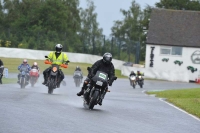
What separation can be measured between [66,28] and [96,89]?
77.0m

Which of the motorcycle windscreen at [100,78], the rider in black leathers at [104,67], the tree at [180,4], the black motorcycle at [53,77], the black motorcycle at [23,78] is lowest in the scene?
the black motorcycle at [23,78]

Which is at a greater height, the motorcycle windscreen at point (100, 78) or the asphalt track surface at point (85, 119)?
the motorcycle windscreen at point (100, 78)

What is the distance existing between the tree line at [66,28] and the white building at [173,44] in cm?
184

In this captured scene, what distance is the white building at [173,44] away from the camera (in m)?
71.2

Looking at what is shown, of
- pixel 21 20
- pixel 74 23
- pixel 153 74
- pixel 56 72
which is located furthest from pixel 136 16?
pixel 56 72

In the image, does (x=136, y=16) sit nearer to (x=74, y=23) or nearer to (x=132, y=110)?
(x=74, y=23)

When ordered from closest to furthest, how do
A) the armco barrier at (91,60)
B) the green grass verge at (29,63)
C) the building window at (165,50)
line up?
the green grass verge at (29,63) < the armco barrier at (91,60) < the building window at (165,50)

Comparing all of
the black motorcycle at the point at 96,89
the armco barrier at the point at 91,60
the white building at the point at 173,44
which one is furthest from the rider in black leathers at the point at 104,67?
the white building at the point at 173,44

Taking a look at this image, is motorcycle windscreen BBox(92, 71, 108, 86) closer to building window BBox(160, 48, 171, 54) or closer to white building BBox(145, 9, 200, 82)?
white building BBox(145, 9, 200, 82)

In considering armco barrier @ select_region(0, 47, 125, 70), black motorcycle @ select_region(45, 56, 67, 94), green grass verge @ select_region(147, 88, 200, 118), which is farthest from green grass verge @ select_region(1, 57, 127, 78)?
black motorcycle @ select_region(45, 56, 67, 94)

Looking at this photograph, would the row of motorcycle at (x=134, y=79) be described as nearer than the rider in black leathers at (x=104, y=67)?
No

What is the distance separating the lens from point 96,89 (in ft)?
60.0

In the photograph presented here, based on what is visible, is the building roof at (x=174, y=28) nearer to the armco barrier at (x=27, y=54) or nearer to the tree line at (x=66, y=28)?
the tree line at (x=66, y=28)

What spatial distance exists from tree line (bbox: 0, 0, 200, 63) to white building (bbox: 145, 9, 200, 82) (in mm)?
1845
